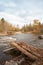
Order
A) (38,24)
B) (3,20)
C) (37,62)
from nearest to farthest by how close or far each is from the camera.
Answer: (37,62) → (38,24) → (3,20)

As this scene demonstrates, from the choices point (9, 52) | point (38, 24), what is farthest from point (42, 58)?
point (38, 24)

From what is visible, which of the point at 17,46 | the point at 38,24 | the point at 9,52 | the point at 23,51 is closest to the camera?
the point at 23,51

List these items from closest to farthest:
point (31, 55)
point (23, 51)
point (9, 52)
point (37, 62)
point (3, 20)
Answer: point (37, 62) → point (31, 55) → point (23, 51) → point (9, 52) → point (3, 20)

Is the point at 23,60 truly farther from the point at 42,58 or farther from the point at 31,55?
the point at 42,58

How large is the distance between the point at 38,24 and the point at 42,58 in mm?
104340

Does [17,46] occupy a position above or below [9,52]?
above

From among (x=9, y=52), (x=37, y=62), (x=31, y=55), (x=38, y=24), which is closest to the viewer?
(x=37, y=62)

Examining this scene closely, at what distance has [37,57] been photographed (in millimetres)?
11344

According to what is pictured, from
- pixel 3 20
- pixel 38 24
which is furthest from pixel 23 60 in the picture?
pixel 3 20

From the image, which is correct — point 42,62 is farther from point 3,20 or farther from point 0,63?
point 3,20

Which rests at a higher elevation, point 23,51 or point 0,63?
point 23,51

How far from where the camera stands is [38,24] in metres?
115

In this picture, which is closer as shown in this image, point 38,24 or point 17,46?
point 17,46

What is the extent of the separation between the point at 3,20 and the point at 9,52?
366 feet
